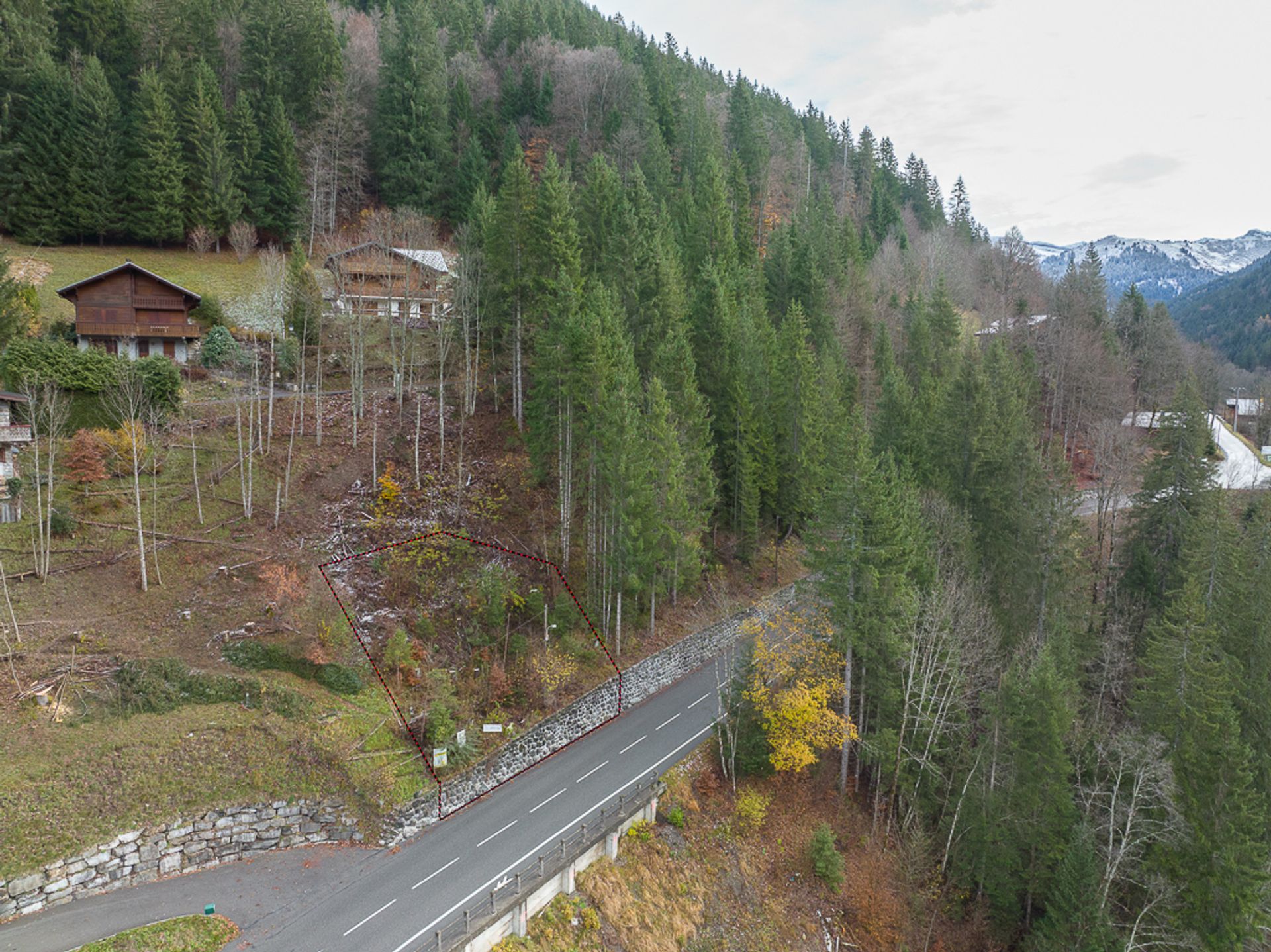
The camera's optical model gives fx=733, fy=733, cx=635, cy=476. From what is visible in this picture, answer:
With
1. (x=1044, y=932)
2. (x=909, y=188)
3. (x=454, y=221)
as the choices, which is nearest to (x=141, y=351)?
(x=454, y=221)

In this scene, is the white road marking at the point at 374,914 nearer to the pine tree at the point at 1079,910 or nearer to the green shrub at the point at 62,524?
the green shrub at the point at 62,524

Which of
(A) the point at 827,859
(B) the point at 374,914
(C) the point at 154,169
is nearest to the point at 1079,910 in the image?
(A) the point at 827,859

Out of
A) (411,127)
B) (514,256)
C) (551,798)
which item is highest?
(411,127)

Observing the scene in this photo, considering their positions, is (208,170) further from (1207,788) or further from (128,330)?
(1207,788)

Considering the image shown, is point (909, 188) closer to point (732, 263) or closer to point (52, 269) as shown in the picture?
point (732, 263)

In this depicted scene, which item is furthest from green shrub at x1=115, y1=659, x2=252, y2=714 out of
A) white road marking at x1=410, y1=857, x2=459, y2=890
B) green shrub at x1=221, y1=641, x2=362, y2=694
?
white road marking at x1=410, y1=857, x2=459, y2=890
